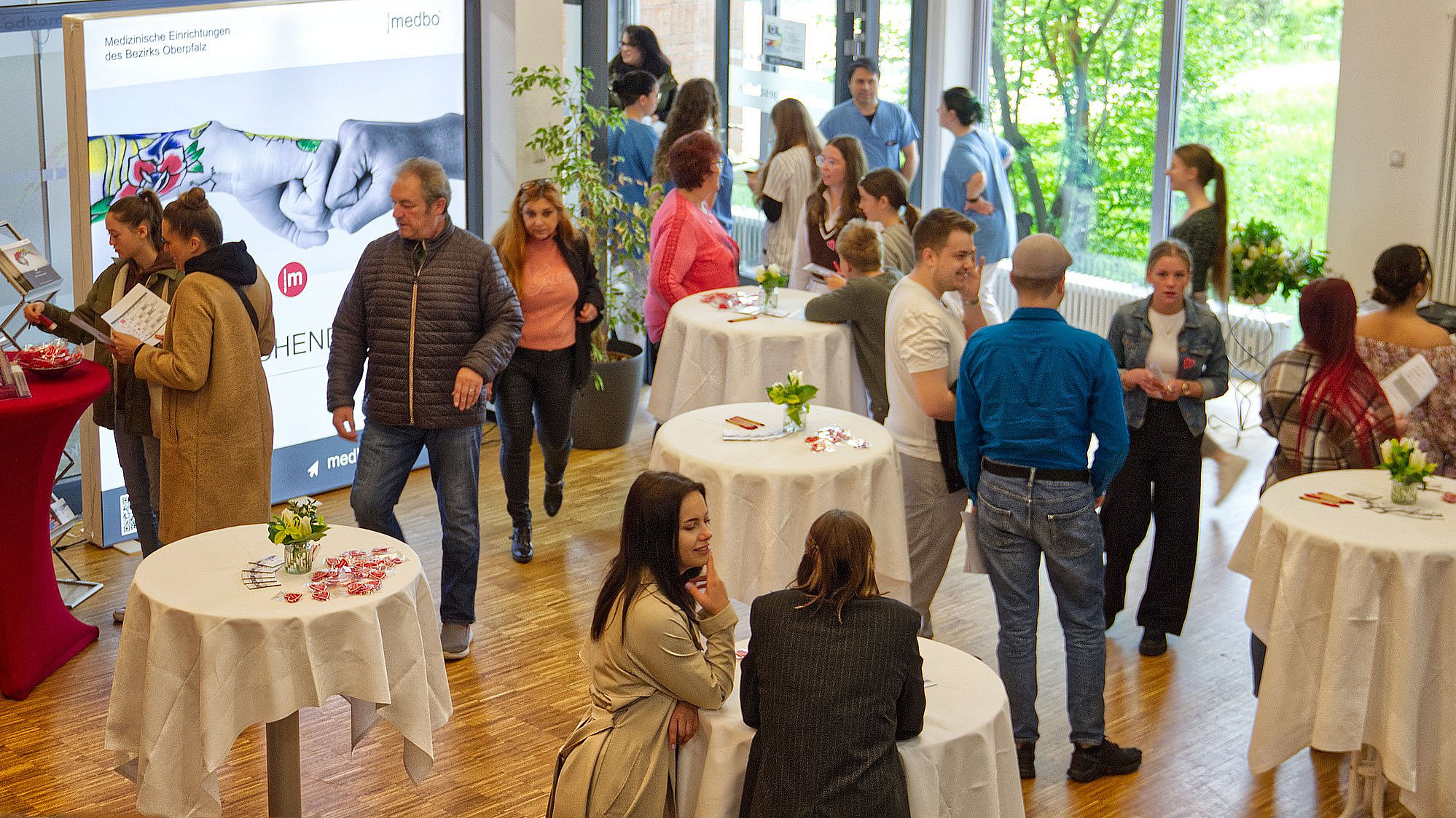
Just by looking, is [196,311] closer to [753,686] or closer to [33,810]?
[33,810]

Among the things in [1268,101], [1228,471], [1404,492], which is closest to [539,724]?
[1404,492]

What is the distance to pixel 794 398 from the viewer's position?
4.65 m

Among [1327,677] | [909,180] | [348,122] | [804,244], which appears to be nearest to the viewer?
[1327,677]

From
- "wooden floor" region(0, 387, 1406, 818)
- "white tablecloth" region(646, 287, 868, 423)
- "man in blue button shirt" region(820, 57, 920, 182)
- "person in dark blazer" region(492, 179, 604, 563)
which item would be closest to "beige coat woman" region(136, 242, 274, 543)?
"wooden floor" region(0, 387, 1406, 818)

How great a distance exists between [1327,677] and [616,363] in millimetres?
4155

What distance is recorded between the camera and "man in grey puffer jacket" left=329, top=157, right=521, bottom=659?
4.80m

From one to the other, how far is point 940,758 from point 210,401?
261 cm

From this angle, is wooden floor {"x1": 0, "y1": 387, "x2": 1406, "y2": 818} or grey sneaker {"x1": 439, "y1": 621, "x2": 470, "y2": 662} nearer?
wooden floor {"x1": 0, "y1": 387, "x2": 1406, "y2": 818}

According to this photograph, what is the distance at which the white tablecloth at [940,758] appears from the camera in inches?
119

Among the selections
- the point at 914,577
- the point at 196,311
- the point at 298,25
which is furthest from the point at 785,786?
the point at 298,25

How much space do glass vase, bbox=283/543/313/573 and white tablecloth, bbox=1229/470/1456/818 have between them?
251 cm

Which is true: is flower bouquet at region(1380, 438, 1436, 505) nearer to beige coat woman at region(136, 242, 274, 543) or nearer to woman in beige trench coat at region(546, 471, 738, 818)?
woman in beige trench coat at region(546, 471, 738, 818)

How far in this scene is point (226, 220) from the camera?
6.02m

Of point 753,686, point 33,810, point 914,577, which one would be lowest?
point 33,810
